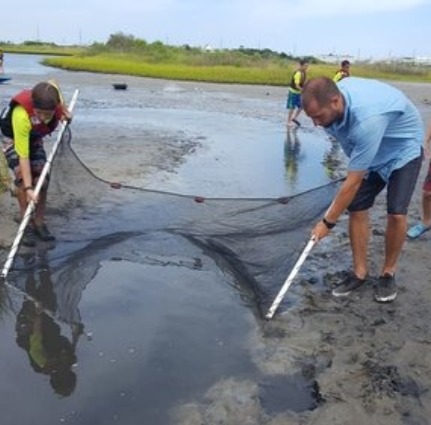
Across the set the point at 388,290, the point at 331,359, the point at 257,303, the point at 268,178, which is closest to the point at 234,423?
the point at 331,359

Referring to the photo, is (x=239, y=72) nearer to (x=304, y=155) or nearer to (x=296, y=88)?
(x=296, y=88)

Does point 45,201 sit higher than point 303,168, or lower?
higher

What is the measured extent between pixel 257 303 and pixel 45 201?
2.64m

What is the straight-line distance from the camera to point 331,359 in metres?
4.12

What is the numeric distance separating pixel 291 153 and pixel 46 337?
362 inches

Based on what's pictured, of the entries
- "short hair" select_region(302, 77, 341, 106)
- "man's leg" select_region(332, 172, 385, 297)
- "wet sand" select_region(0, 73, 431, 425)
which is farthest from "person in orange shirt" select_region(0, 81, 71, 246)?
"man's leg" select_region(332, 172, 385, 297)

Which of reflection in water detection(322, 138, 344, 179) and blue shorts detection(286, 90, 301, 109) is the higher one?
blue shorts detection(286, 90, 301, 109)

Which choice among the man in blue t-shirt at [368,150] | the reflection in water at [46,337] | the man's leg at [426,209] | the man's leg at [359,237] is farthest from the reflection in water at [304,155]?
the reflection in water at [46,337]

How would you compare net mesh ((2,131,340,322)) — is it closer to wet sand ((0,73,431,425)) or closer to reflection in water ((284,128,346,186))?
wet sand ((0,73,431,425))

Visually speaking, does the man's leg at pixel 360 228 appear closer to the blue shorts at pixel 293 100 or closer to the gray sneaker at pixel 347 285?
the gray sneaker at pixel 347 285

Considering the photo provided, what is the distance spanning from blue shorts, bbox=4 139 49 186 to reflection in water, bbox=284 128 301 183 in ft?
16.1

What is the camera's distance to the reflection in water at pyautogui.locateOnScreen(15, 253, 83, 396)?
3.94 metres

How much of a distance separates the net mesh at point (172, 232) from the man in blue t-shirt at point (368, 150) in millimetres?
648

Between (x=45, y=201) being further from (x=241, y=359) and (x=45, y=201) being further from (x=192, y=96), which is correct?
(x=192, y=96)
